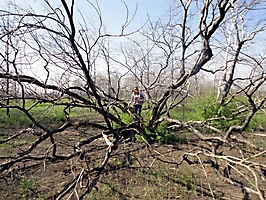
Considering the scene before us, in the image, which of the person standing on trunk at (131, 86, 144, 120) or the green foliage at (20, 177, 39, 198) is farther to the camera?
the person standing on trunk at (131, 86, 144, 120)

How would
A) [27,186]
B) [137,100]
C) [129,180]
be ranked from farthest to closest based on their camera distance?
1. [137,100]
2. [129,180]
3. [27,186]

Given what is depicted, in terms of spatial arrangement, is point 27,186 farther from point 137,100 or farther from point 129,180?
point 137,100

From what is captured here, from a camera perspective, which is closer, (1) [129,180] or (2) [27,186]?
(2) [27,186]

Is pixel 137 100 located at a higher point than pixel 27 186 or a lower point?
higher

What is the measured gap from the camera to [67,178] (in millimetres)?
3342

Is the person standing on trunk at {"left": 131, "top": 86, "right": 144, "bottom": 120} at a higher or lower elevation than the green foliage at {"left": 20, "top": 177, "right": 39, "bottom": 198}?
higher

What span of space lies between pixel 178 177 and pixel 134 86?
9.42 feet

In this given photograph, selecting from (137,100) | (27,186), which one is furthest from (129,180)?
(137,100)

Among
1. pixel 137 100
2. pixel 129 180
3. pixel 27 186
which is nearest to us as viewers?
pixel 27 186

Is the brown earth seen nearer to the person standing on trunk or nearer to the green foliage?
the green foliage

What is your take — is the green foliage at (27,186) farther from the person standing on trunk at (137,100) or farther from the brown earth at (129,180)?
the person standing on trunk at (137,100)

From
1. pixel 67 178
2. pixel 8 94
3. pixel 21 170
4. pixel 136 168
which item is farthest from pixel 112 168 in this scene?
pixel 8 94

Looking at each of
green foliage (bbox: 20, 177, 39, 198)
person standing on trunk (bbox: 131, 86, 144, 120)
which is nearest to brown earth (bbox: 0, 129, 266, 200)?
green foliage (bbox: 20, 177, 39, 198)

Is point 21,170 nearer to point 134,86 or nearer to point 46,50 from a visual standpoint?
point 46,50
